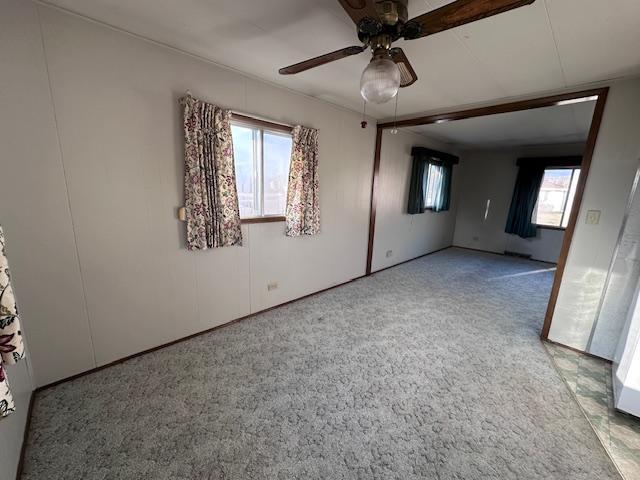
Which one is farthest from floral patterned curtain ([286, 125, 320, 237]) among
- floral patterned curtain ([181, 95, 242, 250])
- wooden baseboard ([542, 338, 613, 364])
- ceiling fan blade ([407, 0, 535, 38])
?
wooden baseboard ([542, 338, 613, 364])

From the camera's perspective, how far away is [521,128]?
379 cm

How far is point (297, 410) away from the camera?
5.24ft

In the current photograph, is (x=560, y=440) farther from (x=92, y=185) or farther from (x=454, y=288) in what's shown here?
(x=92, y=185)

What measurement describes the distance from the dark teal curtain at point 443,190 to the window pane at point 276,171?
3.75 metres

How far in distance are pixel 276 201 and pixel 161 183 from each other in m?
1.08

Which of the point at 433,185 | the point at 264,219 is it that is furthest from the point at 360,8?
the point at 433,185

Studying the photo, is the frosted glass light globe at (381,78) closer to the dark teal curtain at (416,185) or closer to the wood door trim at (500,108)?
the wood door trim at (500,108)

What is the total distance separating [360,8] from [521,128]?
396cm

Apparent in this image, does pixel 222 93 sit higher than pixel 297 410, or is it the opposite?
pixel 222 93

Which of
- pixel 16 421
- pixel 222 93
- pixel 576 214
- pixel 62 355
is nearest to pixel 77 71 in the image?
pixel 222 93

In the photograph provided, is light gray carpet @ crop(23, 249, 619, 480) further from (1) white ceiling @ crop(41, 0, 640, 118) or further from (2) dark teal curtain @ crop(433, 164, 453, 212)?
A: (2) dark teal curtain @ crop(433, 164, 453, 212)

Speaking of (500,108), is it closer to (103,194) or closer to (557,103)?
(557,103)

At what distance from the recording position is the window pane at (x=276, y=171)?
8.47 ft

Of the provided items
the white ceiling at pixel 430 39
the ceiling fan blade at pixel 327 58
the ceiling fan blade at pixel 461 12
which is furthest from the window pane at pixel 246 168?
the ceiling fan blade at pixel 461 12
